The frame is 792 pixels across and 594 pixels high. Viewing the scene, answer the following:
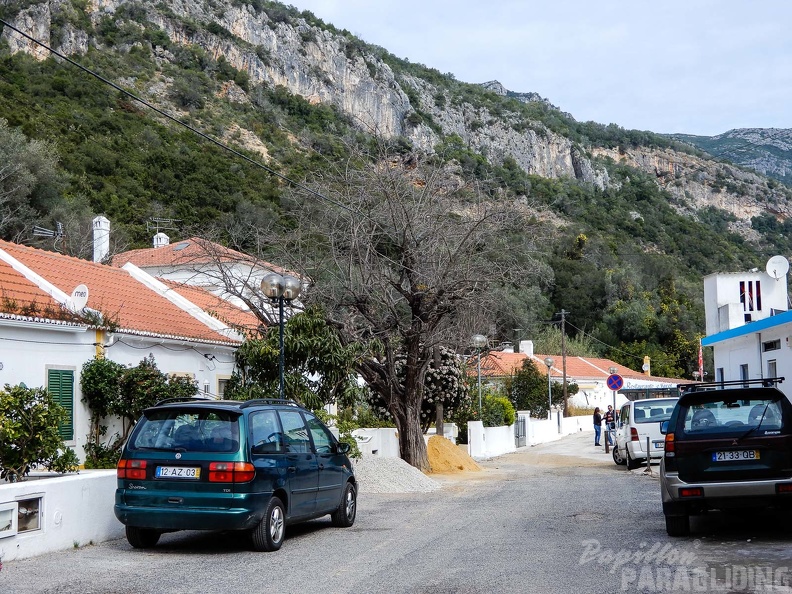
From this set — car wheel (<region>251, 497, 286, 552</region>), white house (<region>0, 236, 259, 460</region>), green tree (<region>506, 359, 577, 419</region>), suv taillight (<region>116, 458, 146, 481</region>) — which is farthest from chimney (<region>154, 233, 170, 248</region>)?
car wheel (<region>251, 497, 286, 552</region>)

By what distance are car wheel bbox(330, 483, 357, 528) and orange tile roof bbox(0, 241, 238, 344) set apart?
7.48m

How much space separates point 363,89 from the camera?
343ft

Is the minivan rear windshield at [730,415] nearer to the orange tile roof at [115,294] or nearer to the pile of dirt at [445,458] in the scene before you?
the orange tile roof at [115,294]

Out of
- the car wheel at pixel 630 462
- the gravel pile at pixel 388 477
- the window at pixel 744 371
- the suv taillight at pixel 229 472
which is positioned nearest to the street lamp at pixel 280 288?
the gravel pile at pixel 388 477

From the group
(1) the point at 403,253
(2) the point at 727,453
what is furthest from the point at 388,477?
(2) the point at 727,453

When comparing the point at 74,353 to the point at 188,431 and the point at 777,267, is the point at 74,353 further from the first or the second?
the point at 777,267

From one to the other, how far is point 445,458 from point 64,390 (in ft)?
39.1

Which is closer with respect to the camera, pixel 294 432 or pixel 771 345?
pixel 294 432

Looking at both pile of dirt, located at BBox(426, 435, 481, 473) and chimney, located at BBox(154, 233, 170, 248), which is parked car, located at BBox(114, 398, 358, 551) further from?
chimney, located at BBox(154, 233, 170, 248)

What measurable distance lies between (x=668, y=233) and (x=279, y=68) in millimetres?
48279

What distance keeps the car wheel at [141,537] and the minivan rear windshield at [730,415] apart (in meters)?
6.56

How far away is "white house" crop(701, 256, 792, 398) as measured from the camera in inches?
837

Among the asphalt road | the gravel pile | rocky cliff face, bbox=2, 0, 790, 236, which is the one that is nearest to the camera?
the asphalt road

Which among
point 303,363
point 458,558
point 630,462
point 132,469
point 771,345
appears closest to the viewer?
point 458,558
